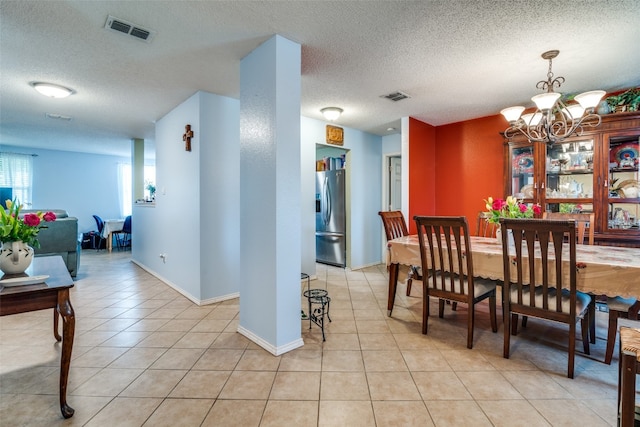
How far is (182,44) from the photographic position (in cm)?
222

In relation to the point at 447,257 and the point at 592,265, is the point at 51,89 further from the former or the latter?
the point at 592,265

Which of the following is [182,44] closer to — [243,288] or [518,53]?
[243,288]

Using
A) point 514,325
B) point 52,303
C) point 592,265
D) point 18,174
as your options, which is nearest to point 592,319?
point 514,325

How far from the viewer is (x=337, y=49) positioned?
90.5 inches

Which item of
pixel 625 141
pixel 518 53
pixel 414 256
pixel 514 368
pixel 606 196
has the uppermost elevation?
pixel 518 53

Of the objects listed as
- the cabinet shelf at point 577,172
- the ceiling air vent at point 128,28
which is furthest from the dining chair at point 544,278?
the ceiling air vent at point 128,28

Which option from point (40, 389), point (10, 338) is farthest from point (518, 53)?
point (10, 338)

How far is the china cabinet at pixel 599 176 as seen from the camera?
2.93m

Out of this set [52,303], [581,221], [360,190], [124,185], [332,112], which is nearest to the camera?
[52,303]

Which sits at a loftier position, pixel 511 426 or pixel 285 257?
pixel 285 257

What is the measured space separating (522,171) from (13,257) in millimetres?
4770

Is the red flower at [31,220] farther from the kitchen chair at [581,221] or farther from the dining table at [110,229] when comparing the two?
the dining table at [110,229]

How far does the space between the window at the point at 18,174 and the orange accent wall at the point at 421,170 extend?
804 cm

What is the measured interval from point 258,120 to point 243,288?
1398 mm
